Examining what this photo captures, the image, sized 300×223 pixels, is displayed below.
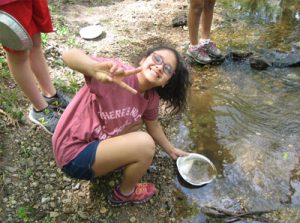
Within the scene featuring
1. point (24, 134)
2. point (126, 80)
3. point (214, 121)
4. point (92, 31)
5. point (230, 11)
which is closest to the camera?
point (126, 80)

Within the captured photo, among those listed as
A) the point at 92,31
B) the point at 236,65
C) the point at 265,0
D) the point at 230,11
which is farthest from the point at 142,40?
the point at 265,0

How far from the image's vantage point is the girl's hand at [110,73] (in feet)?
6.48

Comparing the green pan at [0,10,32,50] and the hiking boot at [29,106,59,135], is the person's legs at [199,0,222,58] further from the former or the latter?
the green pan at [0,10,32,50]

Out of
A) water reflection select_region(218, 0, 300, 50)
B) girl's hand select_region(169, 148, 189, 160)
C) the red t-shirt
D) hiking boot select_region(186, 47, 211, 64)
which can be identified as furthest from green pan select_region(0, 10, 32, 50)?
water reflection select_region(218, 0, 300, 50)

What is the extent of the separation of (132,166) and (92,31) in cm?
258

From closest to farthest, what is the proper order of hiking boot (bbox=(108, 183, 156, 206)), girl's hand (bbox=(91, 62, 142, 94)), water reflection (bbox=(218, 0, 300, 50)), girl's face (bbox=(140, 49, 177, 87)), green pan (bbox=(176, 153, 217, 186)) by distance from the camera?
girl's hand (bbox=(91, 62, 142, 94)) → girl's face (bbox=(140, 49, 177, 87)) → hiking boot (bbox=(108, 183, 156, 206)) → green pan (bbox=(176, 153, 217, 186)) → water reflection (bbox=(218, 0, 300, 50))

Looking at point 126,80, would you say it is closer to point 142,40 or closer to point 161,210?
point 161,210

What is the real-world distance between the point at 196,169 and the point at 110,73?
1239 mm

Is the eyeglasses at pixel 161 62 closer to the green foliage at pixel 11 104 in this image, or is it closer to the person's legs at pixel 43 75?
the person's legs at pixel 43 75

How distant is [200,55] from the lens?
13.8ft

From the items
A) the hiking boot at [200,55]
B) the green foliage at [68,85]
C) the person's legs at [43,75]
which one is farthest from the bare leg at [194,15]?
the person's legs at [43,75]

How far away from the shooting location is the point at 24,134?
301 cm

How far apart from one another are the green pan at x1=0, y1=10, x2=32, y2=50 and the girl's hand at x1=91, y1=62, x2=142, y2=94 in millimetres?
686

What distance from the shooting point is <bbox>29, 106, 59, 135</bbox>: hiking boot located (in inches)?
117
